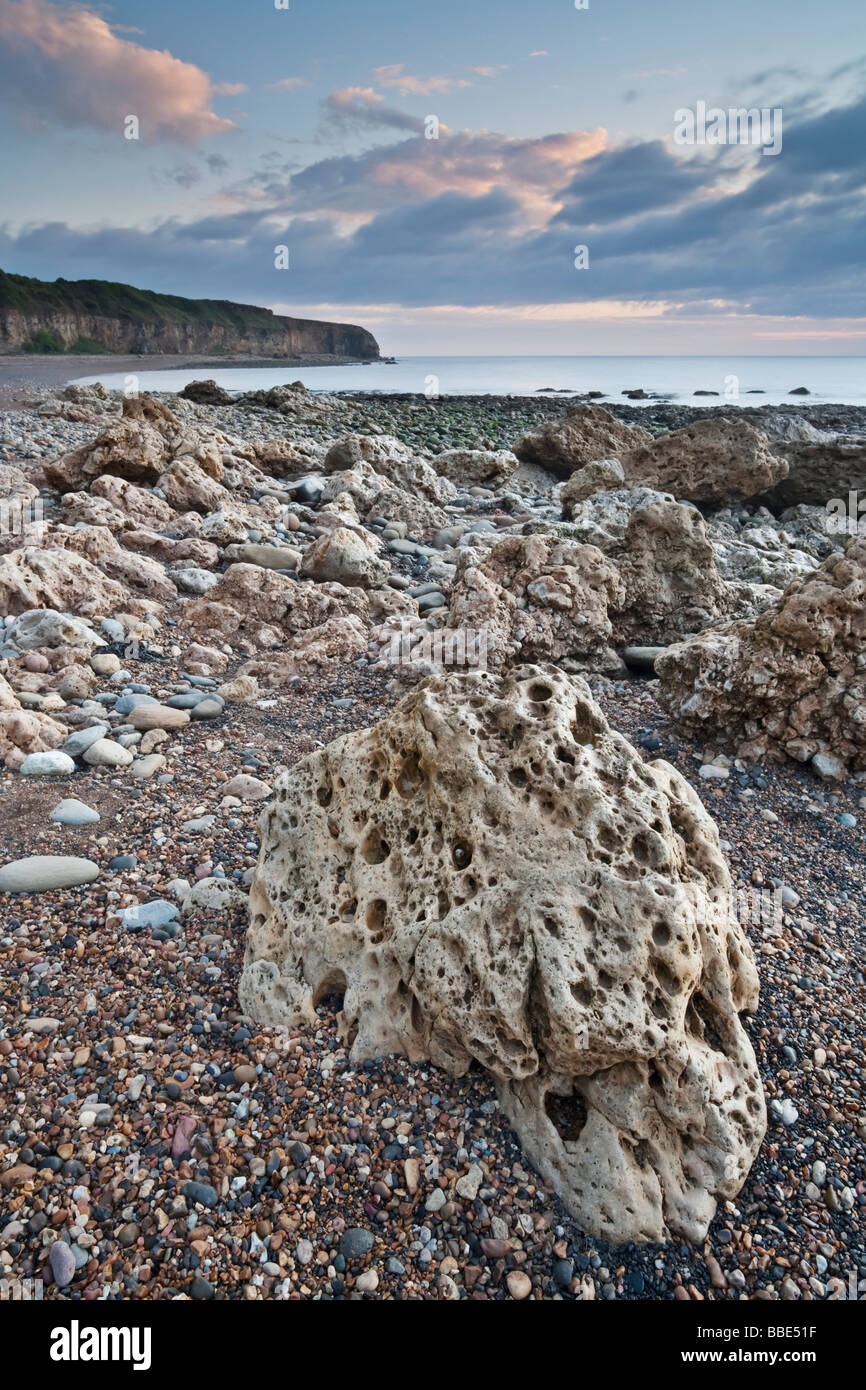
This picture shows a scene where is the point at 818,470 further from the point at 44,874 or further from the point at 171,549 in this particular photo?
the point at 44,874

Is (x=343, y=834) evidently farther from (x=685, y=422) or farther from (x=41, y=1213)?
(x=685, y=422)

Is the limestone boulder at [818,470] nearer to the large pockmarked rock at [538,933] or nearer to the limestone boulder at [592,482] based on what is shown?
the limestone boulder at [592,482]

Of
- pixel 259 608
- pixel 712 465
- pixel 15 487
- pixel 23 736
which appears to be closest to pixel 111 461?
pixel 15 487

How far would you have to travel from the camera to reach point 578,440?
16109 millimetres

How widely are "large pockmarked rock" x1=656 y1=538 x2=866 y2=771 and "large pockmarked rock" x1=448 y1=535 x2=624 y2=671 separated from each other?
1288mm

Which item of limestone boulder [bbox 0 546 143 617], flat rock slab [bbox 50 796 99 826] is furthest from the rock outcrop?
flat rock slab [bbox 50 796 99 826]

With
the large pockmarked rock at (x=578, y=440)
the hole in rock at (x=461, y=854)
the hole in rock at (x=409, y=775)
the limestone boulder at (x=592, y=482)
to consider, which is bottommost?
the hole in rock at (x=461, y=854)

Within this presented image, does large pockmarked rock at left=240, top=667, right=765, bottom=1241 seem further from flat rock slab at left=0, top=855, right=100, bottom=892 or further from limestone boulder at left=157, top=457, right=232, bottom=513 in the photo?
limestone boulder at left=157, top=457, right=232, bottom=513

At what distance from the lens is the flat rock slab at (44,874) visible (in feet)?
12.4

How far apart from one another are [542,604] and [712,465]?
25.5 feet

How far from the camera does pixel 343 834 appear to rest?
3404 mm

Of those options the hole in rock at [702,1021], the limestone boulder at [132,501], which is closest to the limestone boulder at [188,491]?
the limestone boulder at [132,501]

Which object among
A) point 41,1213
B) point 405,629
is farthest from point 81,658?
point 41,1213
